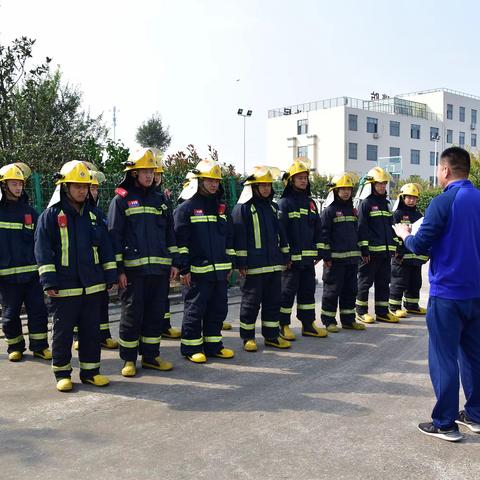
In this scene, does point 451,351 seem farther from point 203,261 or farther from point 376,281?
point 376,281

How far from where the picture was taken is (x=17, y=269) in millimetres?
6367

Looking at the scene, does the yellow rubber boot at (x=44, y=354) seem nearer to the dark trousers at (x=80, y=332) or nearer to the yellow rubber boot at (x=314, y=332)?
the dark trousers at (x=80, y=332)

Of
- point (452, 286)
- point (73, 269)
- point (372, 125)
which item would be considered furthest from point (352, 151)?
point (452, 286)

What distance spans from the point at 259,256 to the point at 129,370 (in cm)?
210

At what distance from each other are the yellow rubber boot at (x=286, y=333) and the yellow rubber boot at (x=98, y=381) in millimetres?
2775

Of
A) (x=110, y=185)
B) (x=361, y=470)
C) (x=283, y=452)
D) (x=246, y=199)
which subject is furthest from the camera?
(x=110, y=185)

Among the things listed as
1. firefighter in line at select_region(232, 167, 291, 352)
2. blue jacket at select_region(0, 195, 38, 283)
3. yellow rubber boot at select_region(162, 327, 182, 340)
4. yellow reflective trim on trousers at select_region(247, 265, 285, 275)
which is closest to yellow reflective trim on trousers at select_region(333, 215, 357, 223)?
firefighter in line at select_region(232, 167, 291, 352)

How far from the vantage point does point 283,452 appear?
13.1ft

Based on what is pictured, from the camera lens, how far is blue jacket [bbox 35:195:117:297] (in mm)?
5363

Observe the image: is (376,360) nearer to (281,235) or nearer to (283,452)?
(281,235)

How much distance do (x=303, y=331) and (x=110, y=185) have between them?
4218mm

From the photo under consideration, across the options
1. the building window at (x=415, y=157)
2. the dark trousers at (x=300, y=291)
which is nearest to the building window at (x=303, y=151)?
the building window at (x=415, y=157)

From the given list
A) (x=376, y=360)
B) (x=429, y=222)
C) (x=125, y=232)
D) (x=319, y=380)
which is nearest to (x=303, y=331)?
(x=376, y=360)

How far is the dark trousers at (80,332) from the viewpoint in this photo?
5457 millimetres
